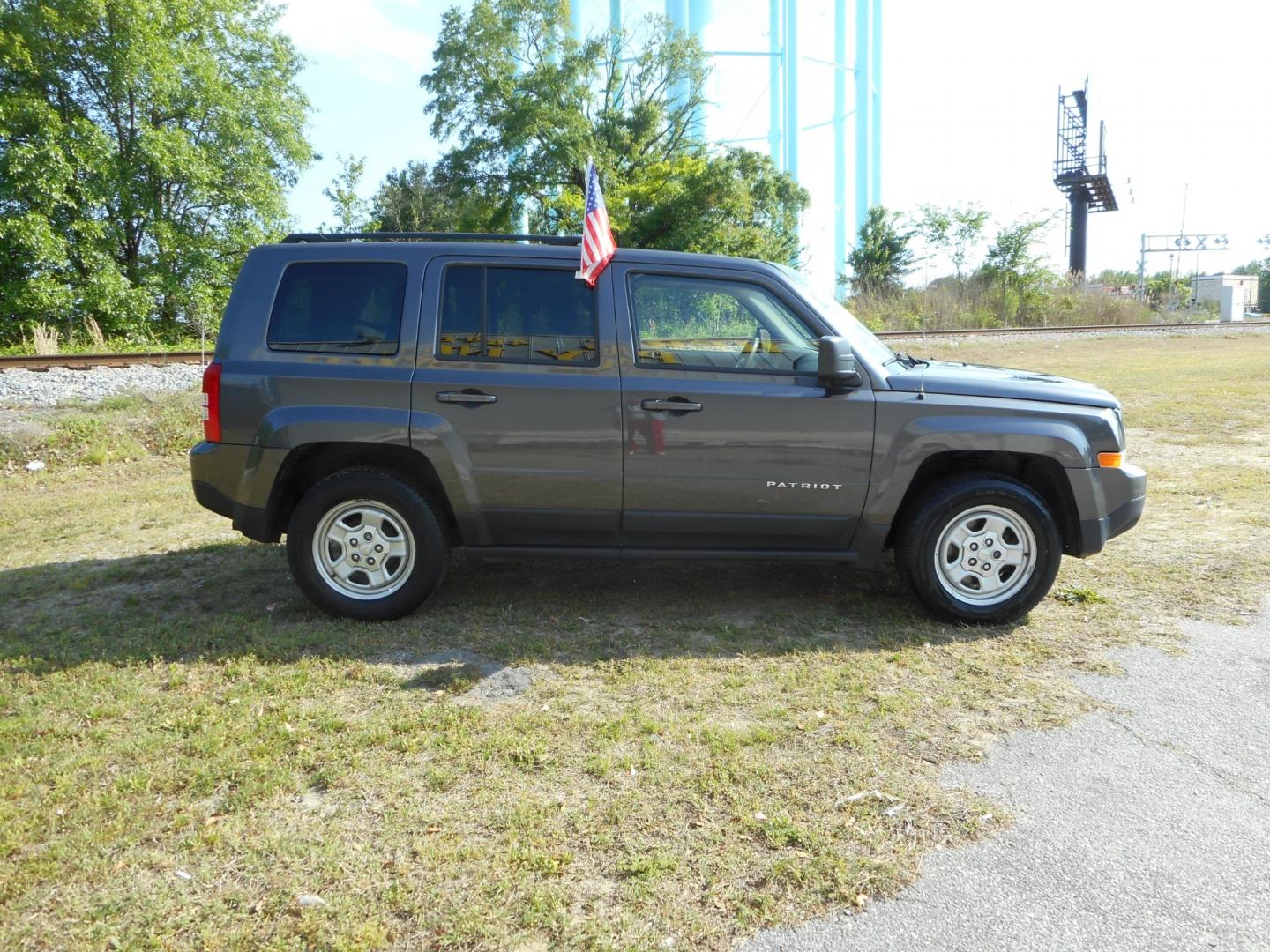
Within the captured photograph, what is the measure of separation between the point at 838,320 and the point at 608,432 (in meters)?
1.40

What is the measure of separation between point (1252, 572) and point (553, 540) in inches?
172

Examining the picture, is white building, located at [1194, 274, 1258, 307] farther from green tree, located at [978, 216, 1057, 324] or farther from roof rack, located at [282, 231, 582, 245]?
roof rack, located at [282, 231, 582, 245]

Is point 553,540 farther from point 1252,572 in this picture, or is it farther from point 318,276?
point 1252,572

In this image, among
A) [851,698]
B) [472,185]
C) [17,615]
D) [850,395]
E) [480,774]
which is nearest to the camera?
[480,774]

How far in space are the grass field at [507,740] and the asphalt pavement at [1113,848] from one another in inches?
5.1

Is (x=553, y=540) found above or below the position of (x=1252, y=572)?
above

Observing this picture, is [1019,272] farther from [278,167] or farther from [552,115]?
[278,167]

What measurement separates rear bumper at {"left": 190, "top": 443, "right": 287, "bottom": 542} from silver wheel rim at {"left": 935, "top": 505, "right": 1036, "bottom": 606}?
11.6 feet

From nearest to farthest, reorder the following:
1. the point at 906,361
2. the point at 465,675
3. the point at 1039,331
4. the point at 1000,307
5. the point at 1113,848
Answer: the point at 1113,848
the point at 465,675
the point at 906,361
the point at 1039,331
the point at 1000,307

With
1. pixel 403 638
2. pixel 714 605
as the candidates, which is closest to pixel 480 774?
pixel 403 638

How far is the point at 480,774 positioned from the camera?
10.8 ft

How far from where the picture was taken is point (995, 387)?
4727 mm

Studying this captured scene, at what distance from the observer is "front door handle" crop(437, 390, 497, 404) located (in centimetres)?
466

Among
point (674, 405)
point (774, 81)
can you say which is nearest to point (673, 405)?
point (674, 405)
